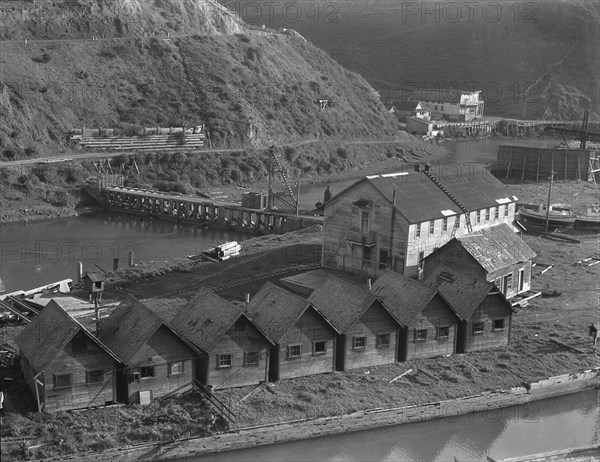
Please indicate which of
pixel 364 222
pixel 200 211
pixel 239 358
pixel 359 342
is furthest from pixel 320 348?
pixel 200 211

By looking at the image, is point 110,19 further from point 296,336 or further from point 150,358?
point 150,358

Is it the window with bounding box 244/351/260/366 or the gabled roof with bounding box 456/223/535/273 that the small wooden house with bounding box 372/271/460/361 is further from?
the gabled roof with bounding box 456/223/535/273

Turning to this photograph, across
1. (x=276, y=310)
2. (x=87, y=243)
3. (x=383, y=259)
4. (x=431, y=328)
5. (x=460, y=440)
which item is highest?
(x=276, y=310)

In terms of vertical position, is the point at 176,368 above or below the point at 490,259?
below

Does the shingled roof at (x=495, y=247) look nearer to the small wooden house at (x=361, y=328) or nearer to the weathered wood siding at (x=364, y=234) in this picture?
the weathered wood siding at (x=364, y=234)

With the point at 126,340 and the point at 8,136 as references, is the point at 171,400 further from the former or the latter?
the point at 8,136
